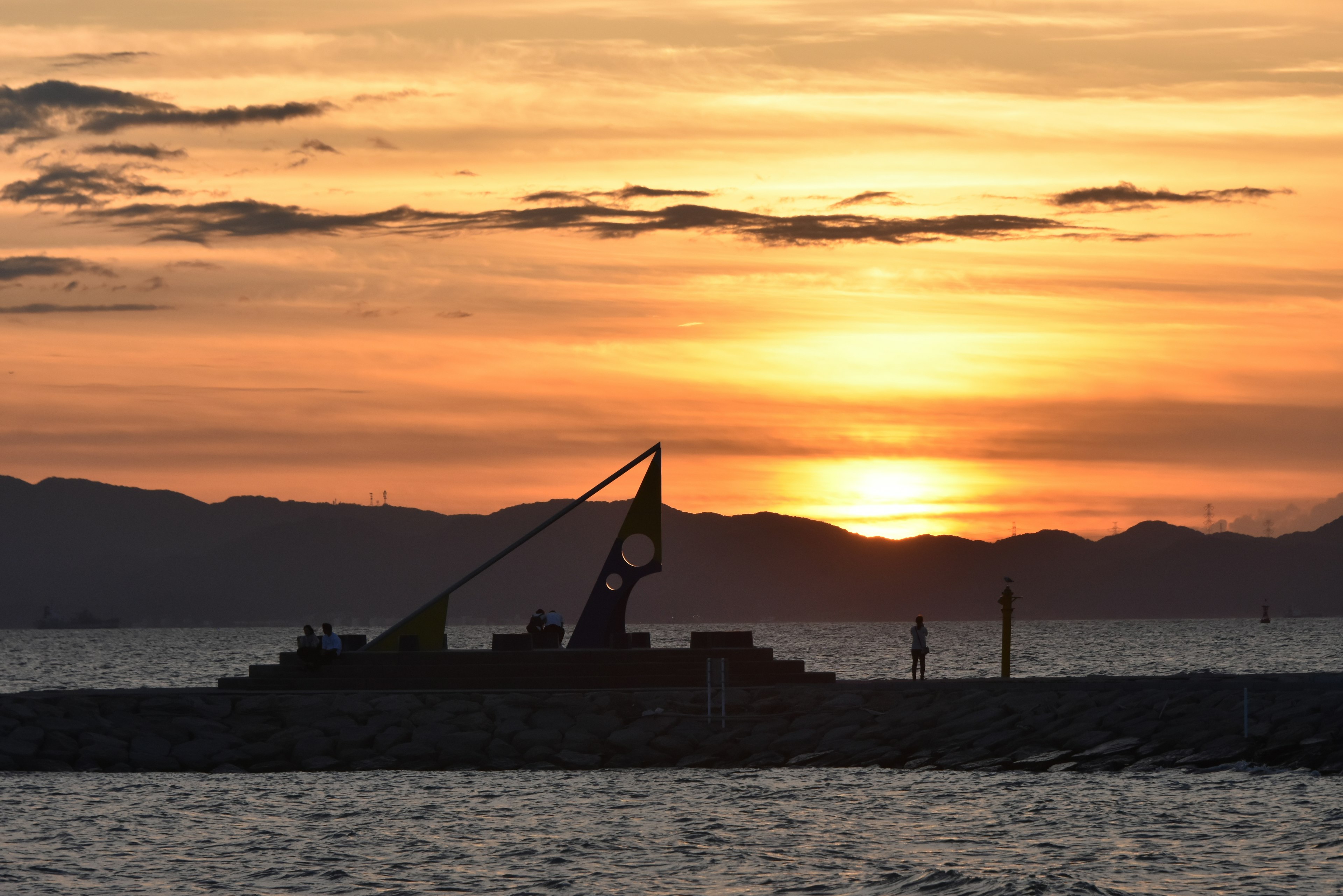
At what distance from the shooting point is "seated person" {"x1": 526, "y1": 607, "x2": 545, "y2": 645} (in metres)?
37.0

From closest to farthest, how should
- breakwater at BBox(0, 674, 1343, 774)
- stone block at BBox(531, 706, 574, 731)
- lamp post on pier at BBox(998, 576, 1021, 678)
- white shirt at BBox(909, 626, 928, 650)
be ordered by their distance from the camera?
breakwater at BBox(0, 674, 1343, 774)
stone block at BBox(531, 706, 574, 731)
lamp post on pier at BBox(998, 576, 1021, 678)
white shirt at BBox(909, 626, 928, 650)

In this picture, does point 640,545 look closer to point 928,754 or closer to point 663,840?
point 928,754

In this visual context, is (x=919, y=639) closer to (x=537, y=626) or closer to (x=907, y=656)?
(x=537, y=626)

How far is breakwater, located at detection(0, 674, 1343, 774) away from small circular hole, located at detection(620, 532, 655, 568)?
3.35 m

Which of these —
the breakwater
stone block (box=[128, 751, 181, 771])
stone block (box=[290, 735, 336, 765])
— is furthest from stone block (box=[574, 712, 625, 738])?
stone block (box=[128, 751, 181, 771])

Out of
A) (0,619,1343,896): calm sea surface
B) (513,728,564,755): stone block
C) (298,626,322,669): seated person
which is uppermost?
(298,626,322,669): seated person

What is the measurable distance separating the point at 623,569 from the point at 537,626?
2.63 metres

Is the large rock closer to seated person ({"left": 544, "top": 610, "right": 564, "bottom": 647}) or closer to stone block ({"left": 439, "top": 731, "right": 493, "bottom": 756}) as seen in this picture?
stone block ({"left": 439, "top": 731, "right": 493, "bottom": 756})

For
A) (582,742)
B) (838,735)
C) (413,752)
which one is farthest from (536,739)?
(838,735)

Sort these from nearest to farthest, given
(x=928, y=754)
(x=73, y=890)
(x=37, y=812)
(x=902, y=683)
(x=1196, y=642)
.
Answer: (x=73, y=890)
(x=37, y=812)
(x=928, y=754)
(x=902, y=683)
(x=1196, y=642)

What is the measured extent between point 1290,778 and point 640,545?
1432cm

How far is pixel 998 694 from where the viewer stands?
33500mm

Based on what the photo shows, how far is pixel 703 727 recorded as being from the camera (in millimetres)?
32938

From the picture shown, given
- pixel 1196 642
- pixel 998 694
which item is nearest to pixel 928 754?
pixel 998 694
